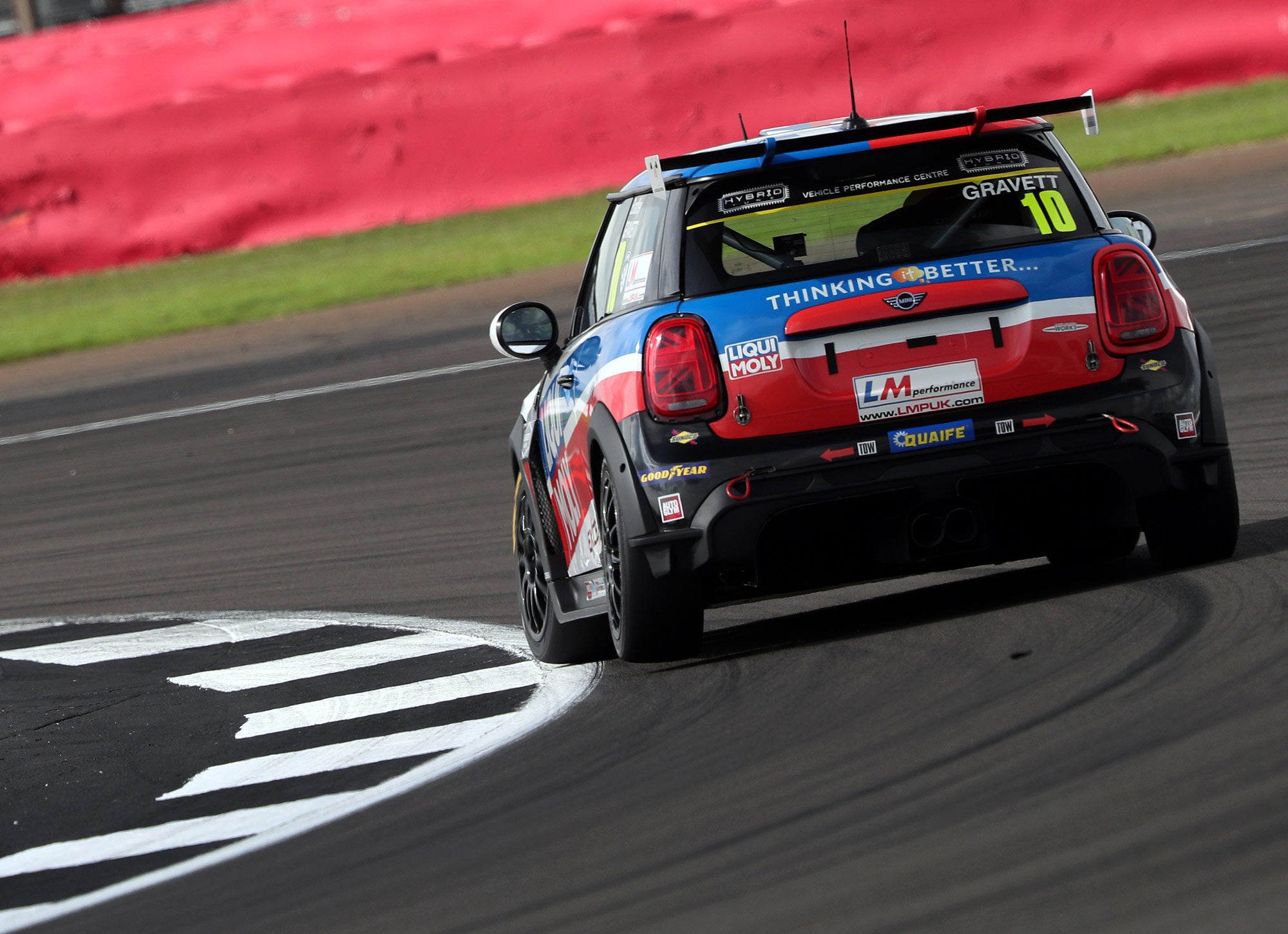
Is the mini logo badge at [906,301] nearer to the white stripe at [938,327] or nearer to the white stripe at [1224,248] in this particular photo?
the white stripe at [938,327]

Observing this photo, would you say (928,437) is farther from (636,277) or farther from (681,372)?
(636,277)

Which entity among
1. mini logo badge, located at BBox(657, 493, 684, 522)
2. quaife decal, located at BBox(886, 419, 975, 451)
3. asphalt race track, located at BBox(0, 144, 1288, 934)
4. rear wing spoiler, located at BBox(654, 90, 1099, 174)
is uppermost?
rear wing spoiler, located at BBox(654, 90, 1099, 174)

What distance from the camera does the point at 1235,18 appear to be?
25609 mm

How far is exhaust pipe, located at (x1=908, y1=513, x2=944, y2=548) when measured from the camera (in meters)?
6.41

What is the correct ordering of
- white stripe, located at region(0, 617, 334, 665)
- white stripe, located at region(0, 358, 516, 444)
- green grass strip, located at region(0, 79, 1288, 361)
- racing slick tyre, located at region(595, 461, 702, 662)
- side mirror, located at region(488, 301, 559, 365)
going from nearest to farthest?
racing slick tyre, located at region(595, 461, 702, 662), side mirror, located at region(488, 301, 559, 365), white stripe, located at region(0, 617, 334, 665), white stripe, located at region(0, 358, 516, 444), green grass strip, located at region(0, 79, 1288, 361)

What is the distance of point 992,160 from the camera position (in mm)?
6762

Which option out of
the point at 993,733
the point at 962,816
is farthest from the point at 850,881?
the point at 993,733

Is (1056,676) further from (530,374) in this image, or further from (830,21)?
(830,21)

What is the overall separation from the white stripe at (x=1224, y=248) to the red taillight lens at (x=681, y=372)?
37.2 ft

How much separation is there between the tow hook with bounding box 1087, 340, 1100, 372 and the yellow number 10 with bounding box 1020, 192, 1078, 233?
41 centimetres

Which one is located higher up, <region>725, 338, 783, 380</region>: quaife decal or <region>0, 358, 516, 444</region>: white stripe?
<region>0, 358, 516, 444</region>: white stripe

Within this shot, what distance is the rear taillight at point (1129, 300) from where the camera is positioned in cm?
650

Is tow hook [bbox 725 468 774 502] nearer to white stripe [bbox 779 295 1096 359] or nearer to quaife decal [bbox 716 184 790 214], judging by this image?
white stripe [bbox 779 295 1096 359]

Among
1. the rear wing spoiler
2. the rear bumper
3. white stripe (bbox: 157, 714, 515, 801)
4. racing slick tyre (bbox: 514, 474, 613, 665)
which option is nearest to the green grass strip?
racing slick tyre (bbox: 514, 474, 613, 665)
